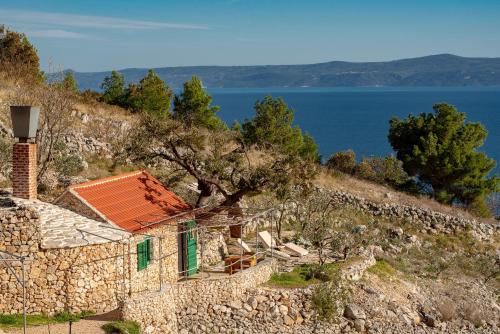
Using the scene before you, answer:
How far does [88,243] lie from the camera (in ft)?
59.4

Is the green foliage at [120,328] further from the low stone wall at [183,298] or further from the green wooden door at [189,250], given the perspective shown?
the green wooden door at [189,250]

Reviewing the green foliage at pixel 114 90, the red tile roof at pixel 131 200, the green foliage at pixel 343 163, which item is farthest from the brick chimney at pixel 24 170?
the green foliage at pixel 114 90

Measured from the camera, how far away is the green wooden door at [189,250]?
879 inches

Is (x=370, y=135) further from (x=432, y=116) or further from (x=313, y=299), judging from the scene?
(x=313, y=299)

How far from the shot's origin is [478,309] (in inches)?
993

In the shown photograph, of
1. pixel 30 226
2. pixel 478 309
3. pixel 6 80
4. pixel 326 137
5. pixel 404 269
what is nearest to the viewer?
pixel 30 226

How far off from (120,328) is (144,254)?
3222mm

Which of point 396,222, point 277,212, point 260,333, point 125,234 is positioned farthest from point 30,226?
point 396,222

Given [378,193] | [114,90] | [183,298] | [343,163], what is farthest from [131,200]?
[114,90]

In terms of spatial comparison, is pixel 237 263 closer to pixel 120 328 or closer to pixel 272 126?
pixel 120 328

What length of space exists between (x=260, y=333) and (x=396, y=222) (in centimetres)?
1911

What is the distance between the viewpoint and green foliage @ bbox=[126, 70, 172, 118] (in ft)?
165

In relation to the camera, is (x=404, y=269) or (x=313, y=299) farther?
(x=404, y=269)

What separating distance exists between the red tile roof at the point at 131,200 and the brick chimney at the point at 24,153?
139cm
